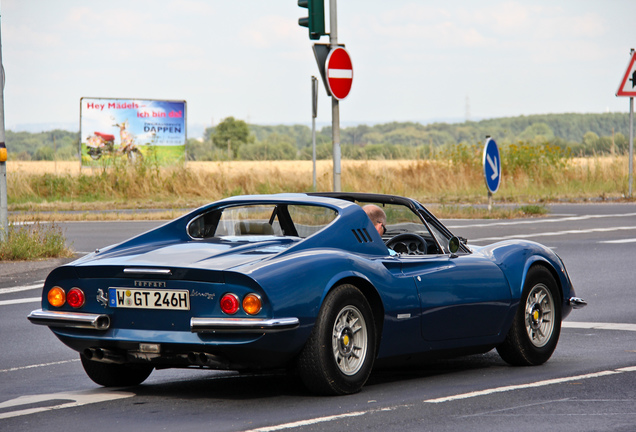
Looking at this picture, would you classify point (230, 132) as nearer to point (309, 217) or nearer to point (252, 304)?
point (309, 217)

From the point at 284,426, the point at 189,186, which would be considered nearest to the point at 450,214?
the point at 189,186

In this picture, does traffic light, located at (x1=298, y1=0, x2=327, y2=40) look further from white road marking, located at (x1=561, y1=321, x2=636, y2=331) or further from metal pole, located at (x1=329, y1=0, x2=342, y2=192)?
white road marking, located at (x1=561, y1=321, x2=636, y2=331)

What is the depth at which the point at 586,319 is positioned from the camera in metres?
9.69

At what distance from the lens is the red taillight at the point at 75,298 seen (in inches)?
238

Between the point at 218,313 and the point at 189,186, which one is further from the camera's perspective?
the point at 189,186

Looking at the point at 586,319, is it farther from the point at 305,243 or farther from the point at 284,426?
the point at 284,426

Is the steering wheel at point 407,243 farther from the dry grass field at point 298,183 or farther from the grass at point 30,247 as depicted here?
the dry grass field at point 298,183

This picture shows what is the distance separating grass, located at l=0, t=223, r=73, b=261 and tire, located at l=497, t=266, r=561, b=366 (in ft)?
31.7

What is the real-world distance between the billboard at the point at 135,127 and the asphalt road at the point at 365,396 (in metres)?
33.6

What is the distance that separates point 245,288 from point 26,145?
13326cm

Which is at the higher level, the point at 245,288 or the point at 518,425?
the point at 245,288

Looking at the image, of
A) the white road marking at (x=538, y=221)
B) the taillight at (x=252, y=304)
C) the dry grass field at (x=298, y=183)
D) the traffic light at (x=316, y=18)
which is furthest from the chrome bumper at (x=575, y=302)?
the dry grass field at (x=298, y=183)

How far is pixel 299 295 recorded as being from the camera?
225 inches

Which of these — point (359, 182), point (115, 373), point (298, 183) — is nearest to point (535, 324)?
point (115, 373)
